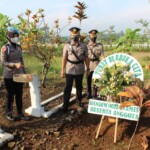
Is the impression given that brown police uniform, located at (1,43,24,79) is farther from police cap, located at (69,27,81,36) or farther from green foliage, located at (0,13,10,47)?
green foliage, located at (0,13,10,47)

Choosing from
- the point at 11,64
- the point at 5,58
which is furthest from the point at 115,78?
the point at 5,58

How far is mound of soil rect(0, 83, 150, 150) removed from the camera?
4.55 metres

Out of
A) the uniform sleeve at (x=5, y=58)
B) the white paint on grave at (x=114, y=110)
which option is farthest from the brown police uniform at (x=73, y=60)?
the white paint on grave at (x=114, y=110)

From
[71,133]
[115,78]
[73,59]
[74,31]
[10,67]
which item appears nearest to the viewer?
[115,78]

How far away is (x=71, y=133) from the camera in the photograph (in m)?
4.98

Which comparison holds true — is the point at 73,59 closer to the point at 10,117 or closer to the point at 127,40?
the point at 10,117

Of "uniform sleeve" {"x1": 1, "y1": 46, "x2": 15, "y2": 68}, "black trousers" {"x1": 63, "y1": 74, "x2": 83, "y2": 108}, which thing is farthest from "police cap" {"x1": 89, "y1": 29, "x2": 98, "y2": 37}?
"uniform sleeve" {"x1": 1, "y1": 46, "x2": 15, "y2": 68}

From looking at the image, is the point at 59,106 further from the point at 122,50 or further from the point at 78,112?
the point at 122,50

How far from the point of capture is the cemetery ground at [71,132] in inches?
179

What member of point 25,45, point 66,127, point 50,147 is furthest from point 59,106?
point 25,45

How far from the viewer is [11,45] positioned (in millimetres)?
5141

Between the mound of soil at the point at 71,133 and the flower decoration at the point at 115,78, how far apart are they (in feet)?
2.16

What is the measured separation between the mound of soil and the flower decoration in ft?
2.16

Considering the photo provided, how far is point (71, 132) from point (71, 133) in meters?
0.04
